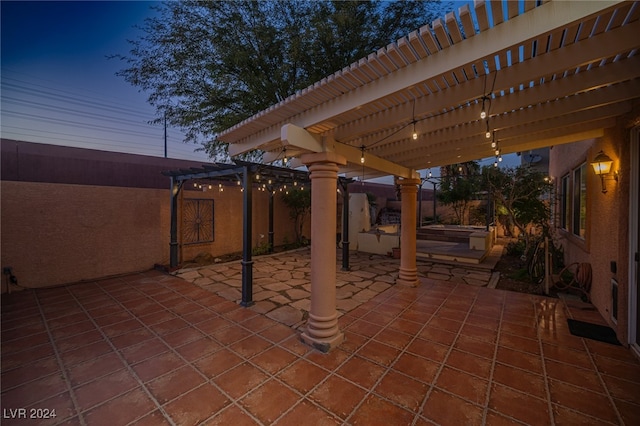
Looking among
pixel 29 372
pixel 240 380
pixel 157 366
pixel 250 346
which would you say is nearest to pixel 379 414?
pixel 240 380

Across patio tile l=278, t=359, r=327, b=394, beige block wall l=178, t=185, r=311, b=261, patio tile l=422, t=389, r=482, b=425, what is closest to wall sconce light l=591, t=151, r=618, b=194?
patio tile l=422, t=389, r=482, b=425

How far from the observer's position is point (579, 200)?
560 cm

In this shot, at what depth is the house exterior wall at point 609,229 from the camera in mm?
3189

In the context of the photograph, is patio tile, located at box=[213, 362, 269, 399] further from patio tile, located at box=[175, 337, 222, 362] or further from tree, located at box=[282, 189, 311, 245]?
tree, located at box=[282, 189, 311, 245]

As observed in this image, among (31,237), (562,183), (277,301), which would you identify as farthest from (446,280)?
(31,237)

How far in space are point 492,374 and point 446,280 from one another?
372cm

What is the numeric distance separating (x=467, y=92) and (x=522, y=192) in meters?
6.73

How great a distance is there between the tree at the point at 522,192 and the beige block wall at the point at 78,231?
397 inches

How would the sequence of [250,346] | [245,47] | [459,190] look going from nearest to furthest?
[250,346] < [245,47] < [459,190]

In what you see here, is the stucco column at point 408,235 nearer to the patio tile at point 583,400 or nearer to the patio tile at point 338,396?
the patio tile at point 583,400

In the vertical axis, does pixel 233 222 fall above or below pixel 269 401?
above

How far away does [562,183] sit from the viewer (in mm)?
7262

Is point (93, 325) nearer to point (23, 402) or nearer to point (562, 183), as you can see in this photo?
point (23, 402)

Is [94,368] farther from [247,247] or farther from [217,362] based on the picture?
[247,247]
